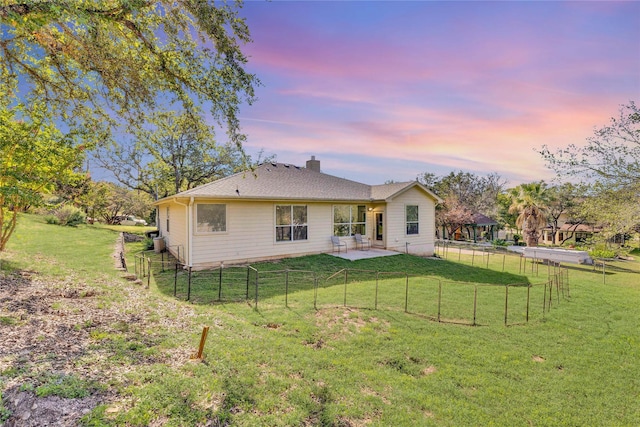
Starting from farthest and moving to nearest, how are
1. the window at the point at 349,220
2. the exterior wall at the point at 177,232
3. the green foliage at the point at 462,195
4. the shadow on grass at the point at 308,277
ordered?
the green foliage at the point at 462,195, the window at the point at 349,220, the exterior wall at the point at 177,232, the shadow on grass at the point at 308,277

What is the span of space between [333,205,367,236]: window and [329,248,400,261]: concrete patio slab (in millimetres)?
1107

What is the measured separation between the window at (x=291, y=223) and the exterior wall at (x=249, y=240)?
0.64ft

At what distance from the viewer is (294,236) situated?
13.5 meters

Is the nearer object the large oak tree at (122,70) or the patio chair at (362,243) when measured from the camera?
the large oak tree at (122,70)

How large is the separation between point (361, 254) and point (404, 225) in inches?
145

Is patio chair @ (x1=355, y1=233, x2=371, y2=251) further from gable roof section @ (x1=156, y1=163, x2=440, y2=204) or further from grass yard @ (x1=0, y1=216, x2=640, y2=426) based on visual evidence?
grass yard @ (x1=0, y1=216, x2=640, y2=426)

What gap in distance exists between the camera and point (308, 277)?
10.6 meters

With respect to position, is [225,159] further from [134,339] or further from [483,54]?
[134,339]

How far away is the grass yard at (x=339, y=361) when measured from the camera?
319 cm

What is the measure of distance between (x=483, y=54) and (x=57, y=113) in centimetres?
1252

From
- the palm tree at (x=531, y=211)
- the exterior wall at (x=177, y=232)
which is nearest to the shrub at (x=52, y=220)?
the exterior wall at (x=177, y=232)

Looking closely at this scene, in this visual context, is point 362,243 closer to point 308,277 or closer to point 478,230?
point 308,277

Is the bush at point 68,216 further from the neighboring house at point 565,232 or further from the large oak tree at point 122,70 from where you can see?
the neighboring house at point 565,232

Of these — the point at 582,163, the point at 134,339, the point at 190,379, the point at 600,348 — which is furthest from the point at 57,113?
the point at 582,163
